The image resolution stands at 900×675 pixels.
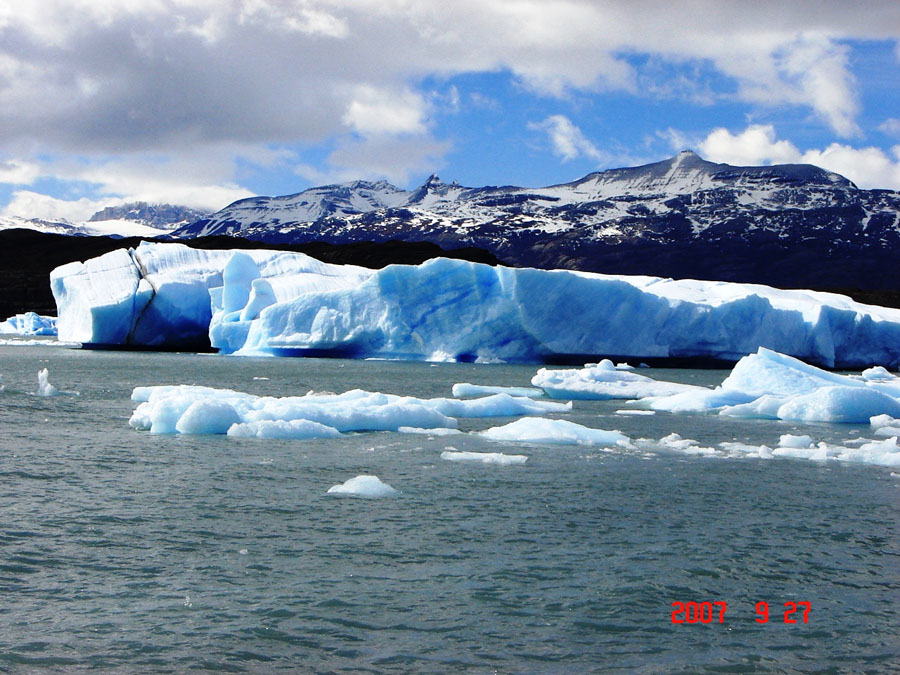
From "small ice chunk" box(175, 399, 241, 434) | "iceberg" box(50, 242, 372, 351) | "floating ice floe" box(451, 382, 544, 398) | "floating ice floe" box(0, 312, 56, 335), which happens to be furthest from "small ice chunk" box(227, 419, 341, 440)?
"floating ice floe" box(0, 312, 56, 335)

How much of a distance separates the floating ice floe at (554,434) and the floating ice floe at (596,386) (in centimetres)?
544

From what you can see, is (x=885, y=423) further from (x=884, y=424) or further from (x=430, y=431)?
(x=430, y=431)

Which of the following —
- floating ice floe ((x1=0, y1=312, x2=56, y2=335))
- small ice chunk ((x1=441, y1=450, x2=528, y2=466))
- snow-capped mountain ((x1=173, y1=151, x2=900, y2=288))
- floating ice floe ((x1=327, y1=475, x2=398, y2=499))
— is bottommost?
floating ice floe ((x1=327, y1=475, x2=398, y2=499))

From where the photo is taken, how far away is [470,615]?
198 inches

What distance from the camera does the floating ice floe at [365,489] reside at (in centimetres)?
776

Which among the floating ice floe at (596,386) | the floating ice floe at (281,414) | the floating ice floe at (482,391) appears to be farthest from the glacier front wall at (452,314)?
the floating ice floe at (281,414)

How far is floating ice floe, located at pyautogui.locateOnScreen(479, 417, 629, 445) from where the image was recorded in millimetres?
10828

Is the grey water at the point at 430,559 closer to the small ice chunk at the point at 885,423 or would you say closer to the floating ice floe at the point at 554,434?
the floating ice floe at the point at 554,434

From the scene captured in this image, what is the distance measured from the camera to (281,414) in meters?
11.4

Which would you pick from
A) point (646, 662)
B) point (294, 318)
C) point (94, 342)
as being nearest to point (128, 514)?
point (646, 662)

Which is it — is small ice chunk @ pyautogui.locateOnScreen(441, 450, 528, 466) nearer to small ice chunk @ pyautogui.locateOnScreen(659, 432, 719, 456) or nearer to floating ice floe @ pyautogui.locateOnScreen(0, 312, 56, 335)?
small ice chunk @ pyautogui.locateOnScreen(659, 432, 719, 456)

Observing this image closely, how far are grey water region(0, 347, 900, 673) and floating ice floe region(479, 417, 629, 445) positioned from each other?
54cm

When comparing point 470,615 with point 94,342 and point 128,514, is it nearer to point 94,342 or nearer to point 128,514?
point 128,514
